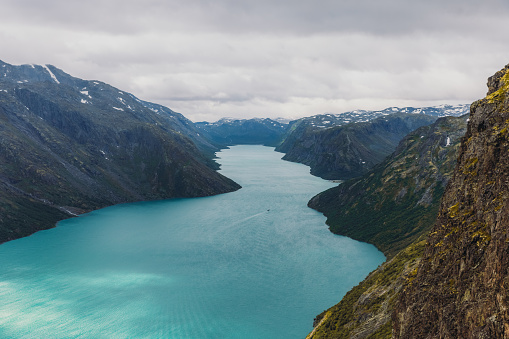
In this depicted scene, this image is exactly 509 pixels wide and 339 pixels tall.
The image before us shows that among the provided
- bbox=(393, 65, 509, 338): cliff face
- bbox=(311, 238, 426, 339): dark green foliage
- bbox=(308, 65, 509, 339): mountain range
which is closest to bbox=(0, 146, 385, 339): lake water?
bbox=(311, 238, 426, 339): dark green foliage

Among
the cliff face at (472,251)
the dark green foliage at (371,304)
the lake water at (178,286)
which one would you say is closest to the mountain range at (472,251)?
the cliff face at (472,251)

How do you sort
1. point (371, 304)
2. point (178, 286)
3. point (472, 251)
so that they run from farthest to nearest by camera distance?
point (178, 286), point (371, 304), point (472, 251)

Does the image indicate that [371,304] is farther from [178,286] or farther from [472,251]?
[178,286]

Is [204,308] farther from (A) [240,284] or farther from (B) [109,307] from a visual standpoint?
(B) [109,307]

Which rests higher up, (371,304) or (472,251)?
(472,251)

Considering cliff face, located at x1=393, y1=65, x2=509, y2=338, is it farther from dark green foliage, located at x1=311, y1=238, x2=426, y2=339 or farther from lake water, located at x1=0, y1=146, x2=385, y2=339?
lake water, located at x1=0, y1=146, x2=385, y2=339

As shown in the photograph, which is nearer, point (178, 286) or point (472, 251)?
point (472, 251)

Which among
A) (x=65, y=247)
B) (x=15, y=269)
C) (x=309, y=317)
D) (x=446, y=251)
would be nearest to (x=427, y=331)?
(x=446, y=251)

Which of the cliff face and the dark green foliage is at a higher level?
→ the cliff face

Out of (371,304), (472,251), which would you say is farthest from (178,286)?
(472,251)
